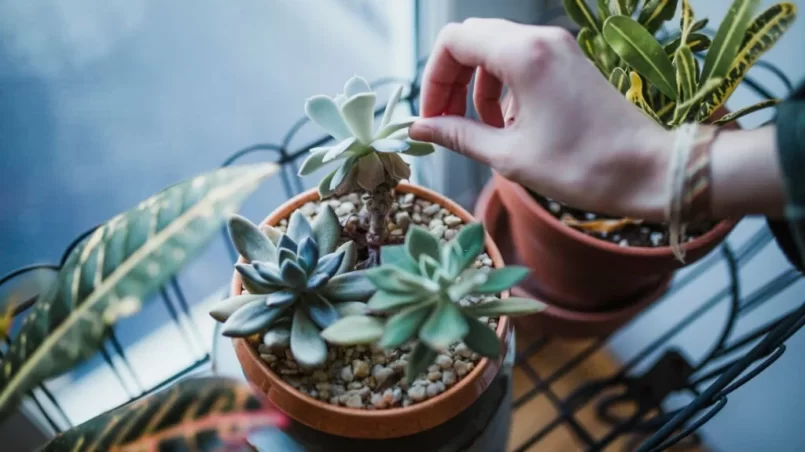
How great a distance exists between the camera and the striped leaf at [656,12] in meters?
0.69

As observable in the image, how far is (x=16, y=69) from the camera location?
685 mm

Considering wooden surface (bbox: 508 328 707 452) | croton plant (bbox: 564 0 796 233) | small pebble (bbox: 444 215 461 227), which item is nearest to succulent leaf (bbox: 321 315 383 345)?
small pebble (bbox: 444 215 461 227)

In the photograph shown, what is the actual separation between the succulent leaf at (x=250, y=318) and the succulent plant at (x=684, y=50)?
1.18 feet

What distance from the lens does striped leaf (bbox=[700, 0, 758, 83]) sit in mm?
554

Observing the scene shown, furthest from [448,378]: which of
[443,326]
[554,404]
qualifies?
[554,404]

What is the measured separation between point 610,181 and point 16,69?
60 cm

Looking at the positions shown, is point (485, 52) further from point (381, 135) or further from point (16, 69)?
point (16, 69)

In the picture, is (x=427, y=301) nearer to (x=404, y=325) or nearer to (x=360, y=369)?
(x=404, y=325)

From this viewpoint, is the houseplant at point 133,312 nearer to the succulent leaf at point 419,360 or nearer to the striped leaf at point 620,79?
the succulent leaf at point 419,360

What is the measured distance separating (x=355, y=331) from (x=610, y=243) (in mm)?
363

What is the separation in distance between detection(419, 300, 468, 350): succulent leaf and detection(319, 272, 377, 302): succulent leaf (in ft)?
0.33

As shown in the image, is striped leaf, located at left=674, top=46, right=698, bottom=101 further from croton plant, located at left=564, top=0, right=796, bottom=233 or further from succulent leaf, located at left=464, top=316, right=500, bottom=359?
succulent leaf, located at left=464, top=316, right=500, bottom=359

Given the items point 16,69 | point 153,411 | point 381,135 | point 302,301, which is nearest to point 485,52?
point 381,135

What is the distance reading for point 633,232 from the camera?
74cm
